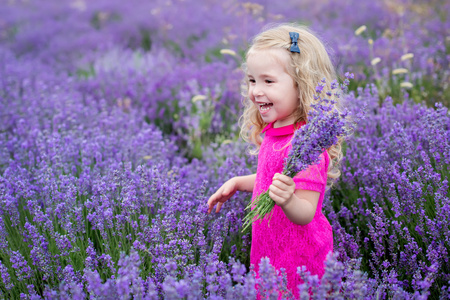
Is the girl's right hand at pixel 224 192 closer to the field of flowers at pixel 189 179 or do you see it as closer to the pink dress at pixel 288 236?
the field of flowers at pixel 189 179

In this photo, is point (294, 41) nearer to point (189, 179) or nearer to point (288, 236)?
point (288, 236)

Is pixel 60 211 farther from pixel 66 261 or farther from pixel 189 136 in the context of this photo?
pixel 189 136

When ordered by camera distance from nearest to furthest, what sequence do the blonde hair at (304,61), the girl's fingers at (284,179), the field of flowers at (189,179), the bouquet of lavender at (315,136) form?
the bouquet of lavender at (315,136), the girl's fingers at (284,179), the field of flowers at (189,179), the blonde hair at (304,61)

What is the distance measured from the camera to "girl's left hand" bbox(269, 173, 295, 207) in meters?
1.60

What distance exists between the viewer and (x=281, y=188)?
1612 millimetres

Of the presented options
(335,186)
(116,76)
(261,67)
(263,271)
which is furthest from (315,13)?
(263,271)

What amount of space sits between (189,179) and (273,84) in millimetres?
1227

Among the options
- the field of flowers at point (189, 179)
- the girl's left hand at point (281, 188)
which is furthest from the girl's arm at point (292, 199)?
the field of flowers at point (189, 179)

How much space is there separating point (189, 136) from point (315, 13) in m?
A: 5.44

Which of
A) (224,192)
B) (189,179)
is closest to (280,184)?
(224,192)

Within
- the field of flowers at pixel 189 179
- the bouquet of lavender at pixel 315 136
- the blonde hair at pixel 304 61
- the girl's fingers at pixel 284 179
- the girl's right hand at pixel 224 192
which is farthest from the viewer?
the girl's right hand at pixel 224 192

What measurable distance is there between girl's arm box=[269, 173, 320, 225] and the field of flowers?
27 centimetres

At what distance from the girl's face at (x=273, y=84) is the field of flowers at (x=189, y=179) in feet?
1.19

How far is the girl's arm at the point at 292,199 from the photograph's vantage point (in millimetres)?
1609
